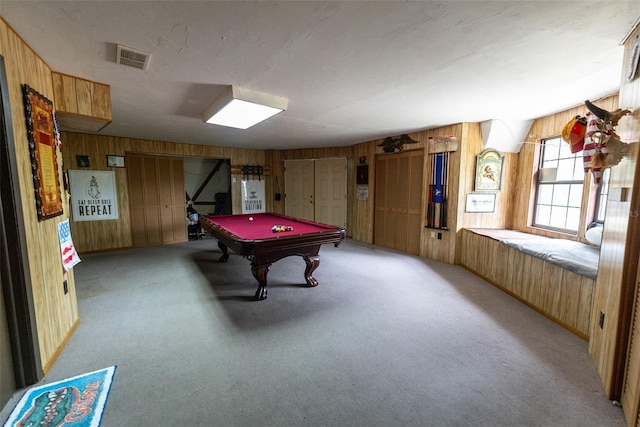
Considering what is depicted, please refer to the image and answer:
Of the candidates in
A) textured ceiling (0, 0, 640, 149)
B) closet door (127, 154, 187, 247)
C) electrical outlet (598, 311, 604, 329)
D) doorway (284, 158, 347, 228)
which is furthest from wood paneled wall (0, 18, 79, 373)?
doorway (284, 158, 347, 228)

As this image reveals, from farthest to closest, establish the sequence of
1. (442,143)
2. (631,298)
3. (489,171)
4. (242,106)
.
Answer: (442,143)
(489,171)
(242,106)
(631,298)

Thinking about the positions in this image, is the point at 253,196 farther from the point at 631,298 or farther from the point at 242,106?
the point at 631,298

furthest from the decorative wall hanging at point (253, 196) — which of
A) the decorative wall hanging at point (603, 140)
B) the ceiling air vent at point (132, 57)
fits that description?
the decorative wall hanging at point (603, 140)

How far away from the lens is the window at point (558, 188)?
10.8 feet

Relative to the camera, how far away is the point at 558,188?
3514mm

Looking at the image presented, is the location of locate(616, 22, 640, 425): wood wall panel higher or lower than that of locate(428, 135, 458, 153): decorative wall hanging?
lower

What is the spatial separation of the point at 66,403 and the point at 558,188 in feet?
17.7

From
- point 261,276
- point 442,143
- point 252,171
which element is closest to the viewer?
point 261,276

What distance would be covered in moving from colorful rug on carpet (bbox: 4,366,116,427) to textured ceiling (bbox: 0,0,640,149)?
2.27 meters

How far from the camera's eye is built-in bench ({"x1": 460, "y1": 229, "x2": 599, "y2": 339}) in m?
2.29

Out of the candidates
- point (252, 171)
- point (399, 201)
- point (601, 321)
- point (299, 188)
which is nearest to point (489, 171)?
point (399, 201)

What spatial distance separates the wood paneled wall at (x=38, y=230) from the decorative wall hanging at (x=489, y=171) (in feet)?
16.4

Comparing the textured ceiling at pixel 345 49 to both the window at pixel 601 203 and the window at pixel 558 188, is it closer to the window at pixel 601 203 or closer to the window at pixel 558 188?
the window at pixel 558 188

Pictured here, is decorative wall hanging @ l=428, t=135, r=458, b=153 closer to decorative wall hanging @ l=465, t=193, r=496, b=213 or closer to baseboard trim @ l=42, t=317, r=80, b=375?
decorative wall hanging @ l=465, t=193, r=496, b=213
